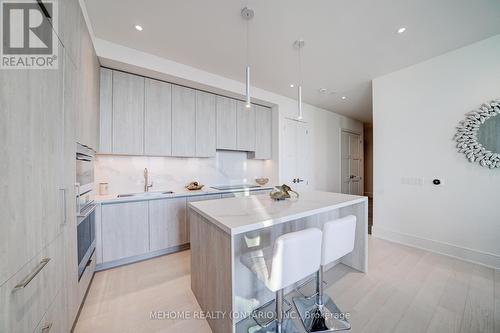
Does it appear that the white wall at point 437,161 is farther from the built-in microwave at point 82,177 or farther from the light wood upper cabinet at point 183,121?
the built-in microwave at point 82,177

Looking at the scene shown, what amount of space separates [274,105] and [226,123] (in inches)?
49.5

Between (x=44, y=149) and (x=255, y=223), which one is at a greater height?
(x=44, y=149)

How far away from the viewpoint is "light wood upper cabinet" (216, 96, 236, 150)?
329 centimetres

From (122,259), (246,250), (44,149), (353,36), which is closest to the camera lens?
(44,149)

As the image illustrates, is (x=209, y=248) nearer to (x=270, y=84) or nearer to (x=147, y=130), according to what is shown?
(x=147, y=130)

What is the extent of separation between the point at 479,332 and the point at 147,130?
386 cm

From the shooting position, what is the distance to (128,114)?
2467mm

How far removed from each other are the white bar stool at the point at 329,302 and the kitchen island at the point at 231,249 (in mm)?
193

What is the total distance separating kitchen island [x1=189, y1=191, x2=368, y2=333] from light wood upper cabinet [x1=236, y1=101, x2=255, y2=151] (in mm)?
1947

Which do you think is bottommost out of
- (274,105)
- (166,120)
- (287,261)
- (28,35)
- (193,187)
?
(287,261)

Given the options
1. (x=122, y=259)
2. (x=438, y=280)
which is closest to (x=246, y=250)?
(x=122, y=259)

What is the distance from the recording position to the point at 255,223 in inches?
45.8

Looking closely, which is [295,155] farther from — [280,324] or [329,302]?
[280,324]

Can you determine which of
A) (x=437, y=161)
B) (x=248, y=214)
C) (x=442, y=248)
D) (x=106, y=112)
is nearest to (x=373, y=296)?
(x=248, y=214)
